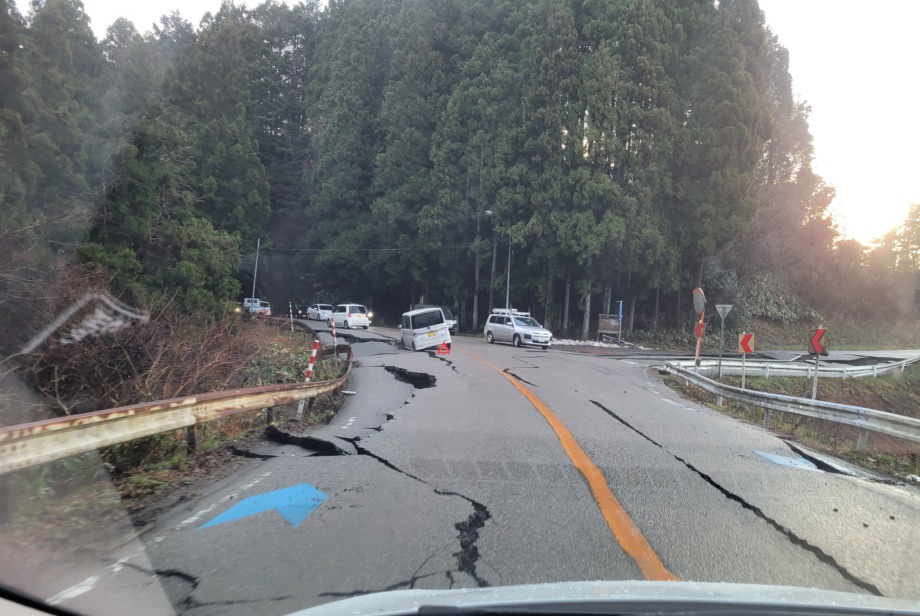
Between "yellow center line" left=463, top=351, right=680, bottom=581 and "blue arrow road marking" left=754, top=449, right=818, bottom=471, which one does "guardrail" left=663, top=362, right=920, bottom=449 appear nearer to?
"blue arrow road marking" left=754, top=449, right=818, bottom=471

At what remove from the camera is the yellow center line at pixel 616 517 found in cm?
432

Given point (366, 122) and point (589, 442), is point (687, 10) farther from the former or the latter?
point (589, 442)

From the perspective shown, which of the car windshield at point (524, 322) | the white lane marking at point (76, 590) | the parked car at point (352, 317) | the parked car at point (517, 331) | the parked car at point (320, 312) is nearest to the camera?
the white lane marking at point (76, 590)

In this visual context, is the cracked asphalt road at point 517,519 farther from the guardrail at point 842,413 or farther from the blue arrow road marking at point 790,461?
the guardrail at point 842,413

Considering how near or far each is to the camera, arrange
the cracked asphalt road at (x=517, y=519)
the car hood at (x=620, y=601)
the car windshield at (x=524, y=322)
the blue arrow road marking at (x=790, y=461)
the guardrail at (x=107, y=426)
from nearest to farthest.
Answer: the car hood at (x=620, y=601) → the cracked asphalt road at (x=517, y=519) → the guardrail at (x=107, y=426) → the blue arrow road marking at (x=790, y=461) → the car windshield at (x=524, y=322)

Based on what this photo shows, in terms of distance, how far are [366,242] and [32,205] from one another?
29717 mm

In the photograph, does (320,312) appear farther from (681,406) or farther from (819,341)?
(819,341)

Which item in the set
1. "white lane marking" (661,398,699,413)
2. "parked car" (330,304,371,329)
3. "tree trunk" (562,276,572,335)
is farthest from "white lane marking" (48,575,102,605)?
"parked car" (330,304,371,329)

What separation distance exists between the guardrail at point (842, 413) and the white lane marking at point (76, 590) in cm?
896

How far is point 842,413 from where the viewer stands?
1015 cm

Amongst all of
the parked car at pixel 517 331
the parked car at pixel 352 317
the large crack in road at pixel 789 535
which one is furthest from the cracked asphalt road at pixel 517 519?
the parked car at pixel 352 317

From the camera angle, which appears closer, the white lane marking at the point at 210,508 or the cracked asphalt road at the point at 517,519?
the cracked asphalt road at the point at 517,519

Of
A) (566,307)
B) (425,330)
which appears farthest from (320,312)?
(425,330)

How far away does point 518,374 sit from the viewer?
58.5 ft
